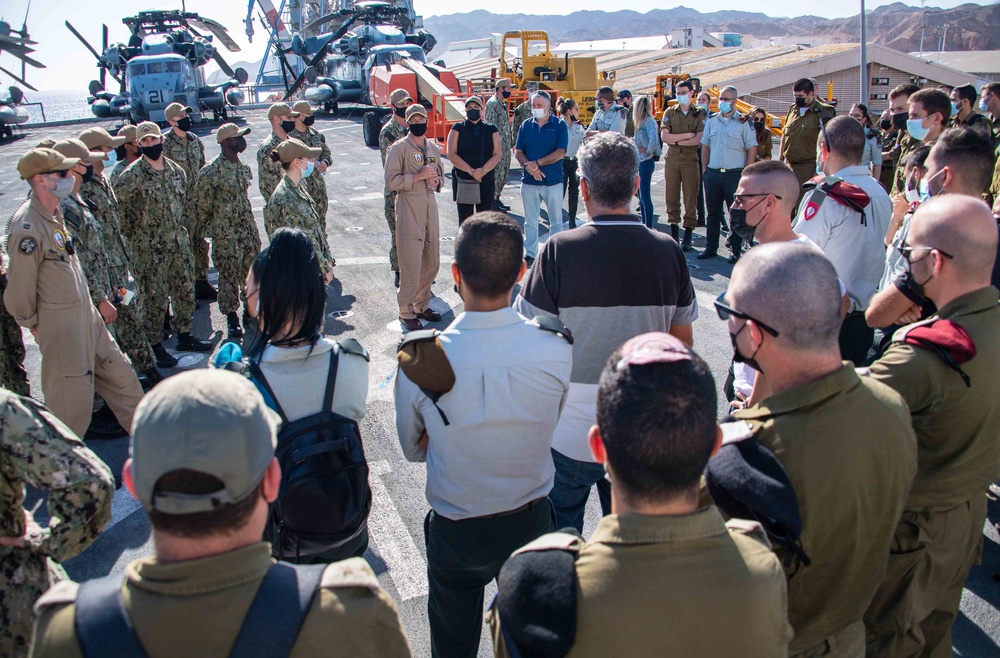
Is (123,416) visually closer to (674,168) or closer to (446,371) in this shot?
(446,371)

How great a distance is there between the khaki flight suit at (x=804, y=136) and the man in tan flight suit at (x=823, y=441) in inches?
285

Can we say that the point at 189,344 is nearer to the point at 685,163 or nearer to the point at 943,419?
the point at 943,419

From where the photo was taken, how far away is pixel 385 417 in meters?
5.04

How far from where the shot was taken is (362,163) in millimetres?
16125

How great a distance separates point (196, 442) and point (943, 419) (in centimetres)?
225

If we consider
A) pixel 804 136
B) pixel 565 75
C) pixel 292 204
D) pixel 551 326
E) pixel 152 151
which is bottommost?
pixel 551 326

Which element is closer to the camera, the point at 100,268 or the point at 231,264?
the point at 100,268

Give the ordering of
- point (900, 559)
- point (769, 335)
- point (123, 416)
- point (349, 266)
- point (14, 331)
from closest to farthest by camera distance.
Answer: point (769, 335) < point (900, 559) < point (14, 331) < point (123, 416) < point (349, 266)

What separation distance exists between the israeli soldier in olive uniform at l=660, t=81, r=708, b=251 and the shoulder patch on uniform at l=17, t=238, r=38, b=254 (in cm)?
709

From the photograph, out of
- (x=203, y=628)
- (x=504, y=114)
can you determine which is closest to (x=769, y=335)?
(x=203, y=628)

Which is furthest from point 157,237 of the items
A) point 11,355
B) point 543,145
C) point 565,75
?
point 565,75

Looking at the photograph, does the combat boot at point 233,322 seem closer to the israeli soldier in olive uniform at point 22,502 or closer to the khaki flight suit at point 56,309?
the khaki flight suit at point 56,309

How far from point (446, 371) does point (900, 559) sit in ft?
5.56

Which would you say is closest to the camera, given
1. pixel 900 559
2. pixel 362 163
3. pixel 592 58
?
pixel 900 559
